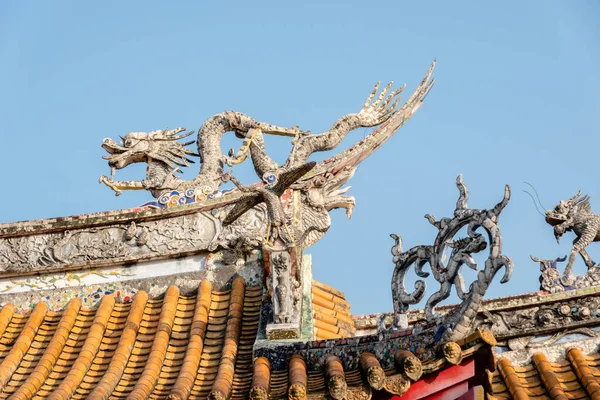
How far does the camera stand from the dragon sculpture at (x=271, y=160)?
13.4 meters

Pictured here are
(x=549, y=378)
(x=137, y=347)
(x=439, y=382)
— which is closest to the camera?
(x=439, y=382)

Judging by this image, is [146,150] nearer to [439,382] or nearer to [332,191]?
[332,191]

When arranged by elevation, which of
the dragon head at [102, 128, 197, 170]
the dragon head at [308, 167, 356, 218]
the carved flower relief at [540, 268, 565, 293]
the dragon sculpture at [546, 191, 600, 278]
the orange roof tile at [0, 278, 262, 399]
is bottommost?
the orange roof tile at [0, 278, 262, 399]

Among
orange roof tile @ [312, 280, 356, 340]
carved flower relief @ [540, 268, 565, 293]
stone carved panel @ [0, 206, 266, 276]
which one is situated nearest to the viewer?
carved flower relief @ [540, 268, 565, 293]

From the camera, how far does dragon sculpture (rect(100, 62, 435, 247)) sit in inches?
527

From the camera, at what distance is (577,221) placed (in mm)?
13117

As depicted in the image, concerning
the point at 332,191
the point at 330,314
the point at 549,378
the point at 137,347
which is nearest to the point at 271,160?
the point at 332,191

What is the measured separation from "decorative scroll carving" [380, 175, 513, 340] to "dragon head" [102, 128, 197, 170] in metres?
3.53

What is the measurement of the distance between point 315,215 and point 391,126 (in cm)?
157

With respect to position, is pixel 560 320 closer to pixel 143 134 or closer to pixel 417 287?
pixel 417 287

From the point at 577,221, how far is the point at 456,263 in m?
2.81

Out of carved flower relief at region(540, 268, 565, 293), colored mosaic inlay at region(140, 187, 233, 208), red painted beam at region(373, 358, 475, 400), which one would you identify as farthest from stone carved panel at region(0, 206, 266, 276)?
red painted beam at region(373, 358, 475, 400)

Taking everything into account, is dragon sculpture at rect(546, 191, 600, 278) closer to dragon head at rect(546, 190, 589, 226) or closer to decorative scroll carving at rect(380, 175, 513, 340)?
dragon head at rect(546, 190, 589, 226)

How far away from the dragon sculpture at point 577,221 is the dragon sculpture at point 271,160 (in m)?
2.11
